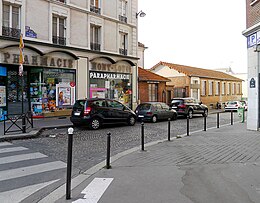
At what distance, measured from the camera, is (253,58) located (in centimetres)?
1177

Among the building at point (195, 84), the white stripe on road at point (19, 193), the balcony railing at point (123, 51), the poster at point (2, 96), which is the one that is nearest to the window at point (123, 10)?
the balcony railing at point (123, 51)

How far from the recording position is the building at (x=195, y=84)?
30.6 metres

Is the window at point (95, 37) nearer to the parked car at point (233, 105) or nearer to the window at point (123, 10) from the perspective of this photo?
the window at point (123, 10)

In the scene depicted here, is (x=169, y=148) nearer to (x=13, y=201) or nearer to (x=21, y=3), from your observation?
(x=13, y=201)

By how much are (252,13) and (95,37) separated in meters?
11.5

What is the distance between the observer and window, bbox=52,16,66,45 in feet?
55.9

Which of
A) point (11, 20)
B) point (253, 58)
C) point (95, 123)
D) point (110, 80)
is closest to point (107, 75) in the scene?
point (110, 80)

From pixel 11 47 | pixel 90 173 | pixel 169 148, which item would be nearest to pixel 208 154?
pixel 169 148

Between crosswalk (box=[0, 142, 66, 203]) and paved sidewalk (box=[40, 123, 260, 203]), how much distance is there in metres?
0.47

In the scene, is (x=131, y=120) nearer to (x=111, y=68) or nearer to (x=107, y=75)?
(x=107, y=75)

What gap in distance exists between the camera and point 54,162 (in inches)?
263

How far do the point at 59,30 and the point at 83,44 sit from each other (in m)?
1.92

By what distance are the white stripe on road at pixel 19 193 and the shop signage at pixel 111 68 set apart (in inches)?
578

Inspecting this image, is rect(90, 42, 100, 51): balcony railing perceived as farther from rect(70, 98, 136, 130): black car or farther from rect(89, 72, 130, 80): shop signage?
rect(70, 98, 136, 130): black car
